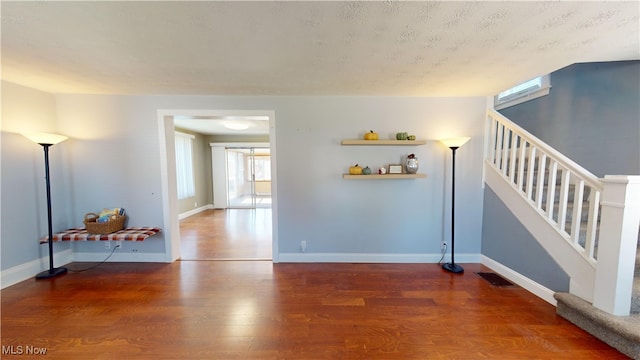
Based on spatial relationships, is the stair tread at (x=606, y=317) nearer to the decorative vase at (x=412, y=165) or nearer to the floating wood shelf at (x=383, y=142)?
the decorative vase at (x=412, y=165)

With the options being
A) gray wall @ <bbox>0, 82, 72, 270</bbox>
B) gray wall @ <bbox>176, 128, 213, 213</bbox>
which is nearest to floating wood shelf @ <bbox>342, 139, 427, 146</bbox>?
gray wall @ <bbox>0, 82, 72, 270</bbox>

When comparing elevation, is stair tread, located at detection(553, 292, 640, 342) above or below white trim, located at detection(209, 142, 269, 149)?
below

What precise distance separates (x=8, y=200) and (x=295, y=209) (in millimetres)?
3066

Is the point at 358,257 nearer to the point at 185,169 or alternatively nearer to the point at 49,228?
the point at 49,228

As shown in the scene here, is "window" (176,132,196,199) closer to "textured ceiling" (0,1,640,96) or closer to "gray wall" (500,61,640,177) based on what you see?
"textured ceiling" (0,1,640,96)

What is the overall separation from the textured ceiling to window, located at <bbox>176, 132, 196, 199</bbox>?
3.23 metres

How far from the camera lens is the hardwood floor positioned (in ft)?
5.19

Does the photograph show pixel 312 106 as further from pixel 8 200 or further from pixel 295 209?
pixel 8 200

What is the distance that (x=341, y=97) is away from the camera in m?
2.88

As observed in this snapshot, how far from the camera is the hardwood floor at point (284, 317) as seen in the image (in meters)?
1.58

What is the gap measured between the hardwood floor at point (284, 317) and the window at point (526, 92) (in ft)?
8.74

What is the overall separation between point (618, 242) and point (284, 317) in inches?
100

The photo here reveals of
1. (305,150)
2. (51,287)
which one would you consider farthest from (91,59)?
(51,287)

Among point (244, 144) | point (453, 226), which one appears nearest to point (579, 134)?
point (453, 226)
